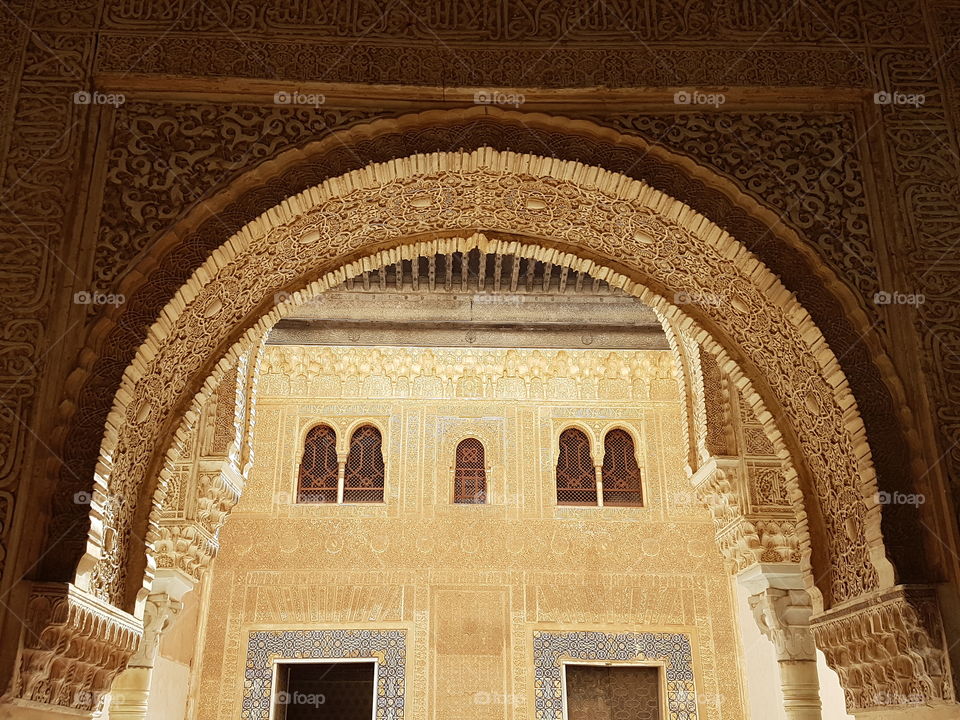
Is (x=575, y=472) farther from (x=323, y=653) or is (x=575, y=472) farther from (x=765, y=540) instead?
(x=765, y=540)

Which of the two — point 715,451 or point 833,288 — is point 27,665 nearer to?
point 833,288

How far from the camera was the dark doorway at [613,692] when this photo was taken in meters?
8.10

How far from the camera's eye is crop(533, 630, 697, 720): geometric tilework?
26.4 ft

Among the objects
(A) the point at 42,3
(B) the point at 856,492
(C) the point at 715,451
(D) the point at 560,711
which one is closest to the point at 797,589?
(C) the point at 715,451

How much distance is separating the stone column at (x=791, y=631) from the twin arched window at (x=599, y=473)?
10.1 ft

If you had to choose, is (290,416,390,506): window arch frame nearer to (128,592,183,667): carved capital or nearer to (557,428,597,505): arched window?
(557,428,597,505): arched window

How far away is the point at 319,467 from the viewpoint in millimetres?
9000

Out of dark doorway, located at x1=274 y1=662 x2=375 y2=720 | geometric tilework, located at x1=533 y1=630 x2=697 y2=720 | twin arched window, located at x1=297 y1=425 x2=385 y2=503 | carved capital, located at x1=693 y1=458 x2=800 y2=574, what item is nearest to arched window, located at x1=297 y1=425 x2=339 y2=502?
twin arched window, located at x1=297 y1=425 x2=385 y2=503

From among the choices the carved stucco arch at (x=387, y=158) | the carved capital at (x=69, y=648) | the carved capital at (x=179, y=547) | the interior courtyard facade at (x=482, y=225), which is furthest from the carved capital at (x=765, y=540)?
the carved capital at (x=69, y=648)

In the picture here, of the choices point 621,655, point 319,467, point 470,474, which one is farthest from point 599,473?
point 319,467

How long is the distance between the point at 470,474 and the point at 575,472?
3.63ft

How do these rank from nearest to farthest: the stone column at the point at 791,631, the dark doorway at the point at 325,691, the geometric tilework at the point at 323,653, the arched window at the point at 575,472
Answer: the stone column at the point at 791,631 < the geometric tilework at the point at 323,653 < the dark doorway at the point at 325,691 < the arched window at the point at 575,472

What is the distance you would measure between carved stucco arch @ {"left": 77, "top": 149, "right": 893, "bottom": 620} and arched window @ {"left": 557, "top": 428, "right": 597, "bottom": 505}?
4.73 meters

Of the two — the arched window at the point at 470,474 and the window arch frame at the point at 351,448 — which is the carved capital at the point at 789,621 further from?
the window arch frame at the point at 351,448
